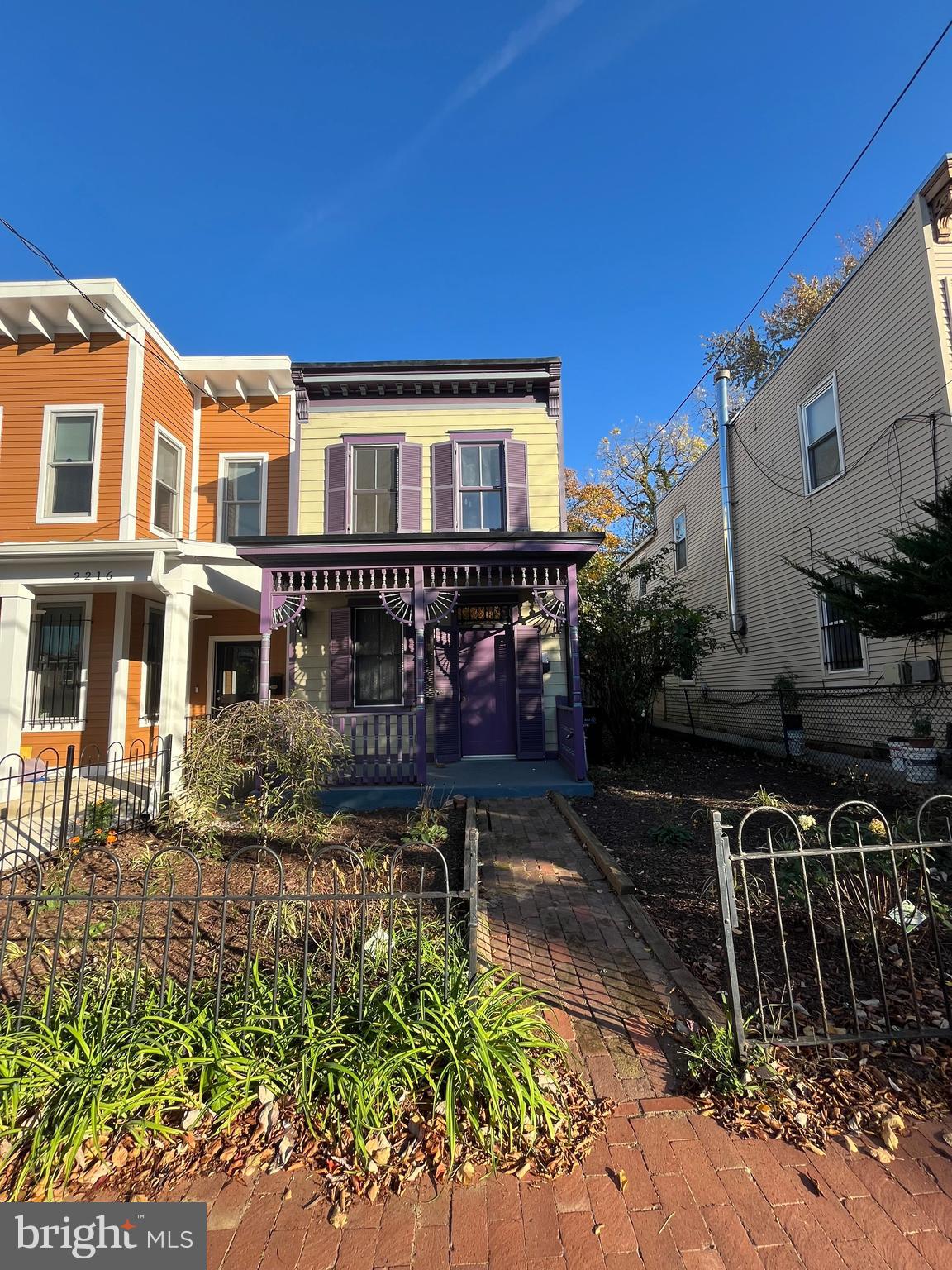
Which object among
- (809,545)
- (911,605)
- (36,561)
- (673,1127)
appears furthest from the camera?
(809,545)

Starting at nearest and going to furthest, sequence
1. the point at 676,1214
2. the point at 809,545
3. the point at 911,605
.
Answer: the point at 676,1214, the point at 911,605, the point at 809,545

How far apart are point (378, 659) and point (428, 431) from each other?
432 cm

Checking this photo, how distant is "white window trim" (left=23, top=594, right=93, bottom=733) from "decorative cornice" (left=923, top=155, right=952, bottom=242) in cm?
1405

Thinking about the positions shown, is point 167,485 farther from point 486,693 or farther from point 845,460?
point 845,460

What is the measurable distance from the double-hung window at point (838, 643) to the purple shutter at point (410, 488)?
6.98 m

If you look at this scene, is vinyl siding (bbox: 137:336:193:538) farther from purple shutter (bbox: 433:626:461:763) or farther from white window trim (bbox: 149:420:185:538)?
purple shutter (bbox: 433:626:461:763)

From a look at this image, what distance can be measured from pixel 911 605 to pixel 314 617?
28.5 ft

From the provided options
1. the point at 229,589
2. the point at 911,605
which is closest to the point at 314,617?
the point at 229,589

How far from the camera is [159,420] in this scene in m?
10.5

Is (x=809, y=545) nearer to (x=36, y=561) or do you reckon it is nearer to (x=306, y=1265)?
(x=306, y=1265)

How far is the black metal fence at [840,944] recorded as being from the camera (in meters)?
2.75

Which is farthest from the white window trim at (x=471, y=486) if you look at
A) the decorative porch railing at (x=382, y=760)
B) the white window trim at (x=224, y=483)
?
the white window trim at (x=224, y=483)

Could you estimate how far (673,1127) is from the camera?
235 centimetres

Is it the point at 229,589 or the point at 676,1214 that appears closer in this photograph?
the point at 676,1214
